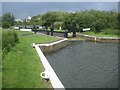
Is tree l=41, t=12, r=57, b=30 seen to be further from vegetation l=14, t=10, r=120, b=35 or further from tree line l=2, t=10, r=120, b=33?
vegetation l=14, t=10, r=120, b=35

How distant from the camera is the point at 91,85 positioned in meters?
16.2

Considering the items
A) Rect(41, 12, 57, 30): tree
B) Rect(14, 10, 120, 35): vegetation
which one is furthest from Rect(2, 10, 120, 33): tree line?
Rect(41, 12, 57, 30): tree

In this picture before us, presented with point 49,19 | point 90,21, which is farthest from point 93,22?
point 49,19

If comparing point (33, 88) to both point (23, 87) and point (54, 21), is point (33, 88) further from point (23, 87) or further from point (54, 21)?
point (54, 21)

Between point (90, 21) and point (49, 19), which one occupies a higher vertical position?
point (49, 19)

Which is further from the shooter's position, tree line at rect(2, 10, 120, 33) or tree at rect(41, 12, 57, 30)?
tree at rect(41, 12, 57, 30)

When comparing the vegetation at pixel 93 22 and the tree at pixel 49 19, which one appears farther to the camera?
the tree at pixel 49 19

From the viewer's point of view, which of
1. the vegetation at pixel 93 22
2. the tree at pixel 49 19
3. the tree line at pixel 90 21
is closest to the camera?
the vegetation at pixel 93 22

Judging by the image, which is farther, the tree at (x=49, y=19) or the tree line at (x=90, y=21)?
the tree at (x=49, y=19)

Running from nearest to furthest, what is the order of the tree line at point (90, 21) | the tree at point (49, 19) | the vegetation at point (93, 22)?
the vegetation at point (93, 22) < the tree line at point (90, 21) < the tree at point (49, 19)

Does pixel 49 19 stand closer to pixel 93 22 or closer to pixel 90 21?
pixel 90 21

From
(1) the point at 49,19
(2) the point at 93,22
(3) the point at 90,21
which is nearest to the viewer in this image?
(2) the point at 93,22

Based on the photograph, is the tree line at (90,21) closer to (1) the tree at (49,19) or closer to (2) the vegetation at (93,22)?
(2) the vegetation at (93,22)

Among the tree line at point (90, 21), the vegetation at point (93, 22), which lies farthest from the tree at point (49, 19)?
the vegetation at point (93, 22)
